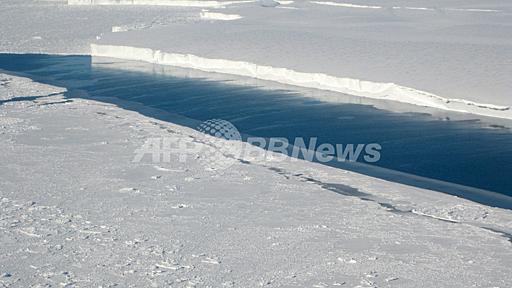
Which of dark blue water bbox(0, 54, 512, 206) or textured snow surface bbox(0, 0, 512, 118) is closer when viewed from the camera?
dark blue water bbox(0, 54, 512, 206)

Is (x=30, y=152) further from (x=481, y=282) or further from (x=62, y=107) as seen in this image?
(x=481, y=282)

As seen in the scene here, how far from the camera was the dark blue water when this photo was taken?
24.0 feet

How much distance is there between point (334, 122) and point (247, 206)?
138 inches

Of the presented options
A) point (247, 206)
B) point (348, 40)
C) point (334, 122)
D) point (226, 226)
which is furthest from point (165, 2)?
point (226, 226)

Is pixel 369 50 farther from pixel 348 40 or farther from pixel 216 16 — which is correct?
pixel 216 16

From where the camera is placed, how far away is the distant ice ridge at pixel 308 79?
9.36 metres

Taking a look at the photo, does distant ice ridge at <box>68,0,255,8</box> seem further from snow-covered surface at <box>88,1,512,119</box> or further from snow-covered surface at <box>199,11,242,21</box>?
snow-covered surface at <box>88,1,512,119</box>

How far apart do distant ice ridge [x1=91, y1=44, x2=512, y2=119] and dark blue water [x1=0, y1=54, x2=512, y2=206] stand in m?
0.29

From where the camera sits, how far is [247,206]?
Answer: 588 cm

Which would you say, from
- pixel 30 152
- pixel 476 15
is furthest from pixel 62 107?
pixel 476 15

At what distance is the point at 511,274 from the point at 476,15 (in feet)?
41.4

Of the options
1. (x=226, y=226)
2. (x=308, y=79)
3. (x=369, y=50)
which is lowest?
(x=226, y=226)

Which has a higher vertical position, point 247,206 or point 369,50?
point 369,50

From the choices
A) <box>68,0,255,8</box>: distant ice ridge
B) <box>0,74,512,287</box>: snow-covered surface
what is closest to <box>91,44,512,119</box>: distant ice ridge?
<box>0,74,512,287</box>: snow-covered surface
